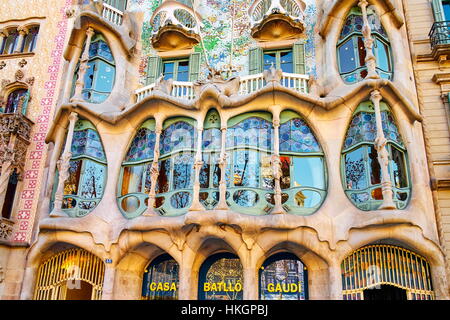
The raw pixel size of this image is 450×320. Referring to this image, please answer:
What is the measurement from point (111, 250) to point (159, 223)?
179 cm

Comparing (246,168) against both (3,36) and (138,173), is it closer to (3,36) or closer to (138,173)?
(138,173)

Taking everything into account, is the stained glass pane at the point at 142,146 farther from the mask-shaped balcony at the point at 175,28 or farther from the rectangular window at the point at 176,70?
the mask-shaped balcony at the point at 175,28

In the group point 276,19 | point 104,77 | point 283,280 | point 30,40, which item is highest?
point 30,40

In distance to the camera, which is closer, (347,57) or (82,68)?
(347,57)

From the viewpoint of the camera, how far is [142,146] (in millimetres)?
13672

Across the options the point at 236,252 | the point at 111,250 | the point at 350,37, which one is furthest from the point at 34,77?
the point at 350,37

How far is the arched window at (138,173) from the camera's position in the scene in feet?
42.7

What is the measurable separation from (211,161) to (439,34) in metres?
8.15

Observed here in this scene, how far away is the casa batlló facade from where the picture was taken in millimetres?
11492

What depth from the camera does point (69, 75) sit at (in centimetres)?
1509

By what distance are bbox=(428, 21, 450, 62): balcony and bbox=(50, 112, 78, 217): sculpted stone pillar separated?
37.2 ft

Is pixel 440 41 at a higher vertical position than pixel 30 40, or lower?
lower

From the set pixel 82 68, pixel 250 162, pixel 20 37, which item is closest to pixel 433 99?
pixel 250 162

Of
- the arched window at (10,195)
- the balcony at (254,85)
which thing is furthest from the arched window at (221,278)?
the arched window at (10,195)
